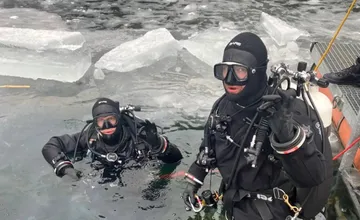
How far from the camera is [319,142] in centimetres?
235

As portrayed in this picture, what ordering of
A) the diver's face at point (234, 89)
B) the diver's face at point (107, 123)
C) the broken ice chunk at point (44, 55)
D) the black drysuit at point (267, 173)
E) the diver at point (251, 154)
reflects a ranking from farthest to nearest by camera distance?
the broken ice chunk at point (44, 55)
the diver's face at point (107, 123)
the diver's face at point (234, 89)
the diver at point (251, 154)
the black drysuit at point (267, 173)

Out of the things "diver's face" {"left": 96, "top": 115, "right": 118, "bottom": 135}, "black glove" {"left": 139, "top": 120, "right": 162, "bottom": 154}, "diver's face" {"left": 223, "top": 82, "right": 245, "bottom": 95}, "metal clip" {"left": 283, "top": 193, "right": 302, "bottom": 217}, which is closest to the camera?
"metal clip" {"left": 283, "top": 193, "right": 302, "bottom": 217}

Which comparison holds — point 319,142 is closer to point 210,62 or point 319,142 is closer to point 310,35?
point 210,62

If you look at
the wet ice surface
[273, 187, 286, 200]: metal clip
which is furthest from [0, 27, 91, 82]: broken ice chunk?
[273, 187, 286, 200]: metal clip

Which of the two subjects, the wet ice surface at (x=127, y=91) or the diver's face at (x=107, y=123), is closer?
the diver's face at (x=107, y=123)

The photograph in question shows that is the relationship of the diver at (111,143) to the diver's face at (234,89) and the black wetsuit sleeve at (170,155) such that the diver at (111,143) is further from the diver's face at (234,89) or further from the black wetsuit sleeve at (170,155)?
the diver's face at (234,89)

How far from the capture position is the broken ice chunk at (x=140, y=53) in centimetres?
642

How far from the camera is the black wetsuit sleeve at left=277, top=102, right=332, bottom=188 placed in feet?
6.92

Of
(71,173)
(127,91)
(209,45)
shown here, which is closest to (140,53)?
(127,91)

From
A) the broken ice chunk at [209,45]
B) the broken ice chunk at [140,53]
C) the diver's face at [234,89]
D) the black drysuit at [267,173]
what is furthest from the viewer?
the broken ice chunk at [209,45]

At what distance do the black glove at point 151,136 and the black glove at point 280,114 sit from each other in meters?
2.13

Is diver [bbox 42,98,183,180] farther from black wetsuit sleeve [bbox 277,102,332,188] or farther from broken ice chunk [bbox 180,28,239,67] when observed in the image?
broken ice chunk [bbox 180,28,239,67]

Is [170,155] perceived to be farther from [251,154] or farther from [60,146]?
[251,154]

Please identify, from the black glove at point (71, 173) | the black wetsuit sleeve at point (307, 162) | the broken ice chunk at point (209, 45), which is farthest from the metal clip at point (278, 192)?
the broken ice chunk at point (209, 45)
